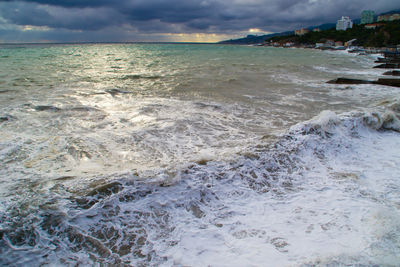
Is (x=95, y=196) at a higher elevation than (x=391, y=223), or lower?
higher

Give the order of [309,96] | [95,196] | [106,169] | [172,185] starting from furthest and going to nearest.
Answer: [309,96] < [106,169] < [172,185] < [95,196]

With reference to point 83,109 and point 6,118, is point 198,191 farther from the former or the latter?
point 6,118

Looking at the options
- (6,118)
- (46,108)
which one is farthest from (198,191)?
(46,108)

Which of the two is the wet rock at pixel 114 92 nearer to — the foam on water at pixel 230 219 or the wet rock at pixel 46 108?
the wet rock at pixel 46 108

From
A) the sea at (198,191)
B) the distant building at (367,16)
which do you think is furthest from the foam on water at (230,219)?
the distant building at (367,16)

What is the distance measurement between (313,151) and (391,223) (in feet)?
6.89

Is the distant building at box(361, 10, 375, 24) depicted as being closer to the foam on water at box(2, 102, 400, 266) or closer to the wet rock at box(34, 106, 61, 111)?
the foam on water at box(2, 102, 400, 266)

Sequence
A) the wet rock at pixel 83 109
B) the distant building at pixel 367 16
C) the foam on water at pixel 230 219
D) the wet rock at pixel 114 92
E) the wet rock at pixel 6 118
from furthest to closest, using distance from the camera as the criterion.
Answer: the distant building at pixel 367 16
the wet rock at pixel 114 92
the wet rock at pixel 83 109
the wet rock at pixel 6 118
the foam on water at pixel 230 219

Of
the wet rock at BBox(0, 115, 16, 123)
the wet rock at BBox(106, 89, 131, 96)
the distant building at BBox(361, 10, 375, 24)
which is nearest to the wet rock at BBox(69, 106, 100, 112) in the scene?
the wet rock at BBox(0, 115, 16, 123)

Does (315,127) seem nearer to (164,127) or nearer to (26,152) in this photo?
(164,127)

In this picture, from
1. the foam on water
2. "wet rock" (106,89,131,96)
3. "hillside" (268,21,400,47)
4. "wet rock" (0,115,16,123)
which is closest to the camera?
the foam on water

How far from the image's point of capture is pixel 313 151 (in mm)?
4605

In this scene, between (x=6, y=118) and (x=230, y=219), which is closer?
(x=230, y=219)

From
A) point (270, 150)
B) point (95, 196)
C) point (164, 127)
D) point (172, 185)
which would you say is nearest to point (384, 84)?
point (270, 150)
